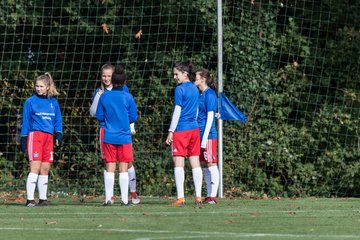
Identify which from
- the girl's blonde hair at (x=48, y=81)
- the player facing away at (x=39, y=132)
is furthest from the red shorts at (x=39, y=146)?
the girl's blonde hair at (x=48, y=81)

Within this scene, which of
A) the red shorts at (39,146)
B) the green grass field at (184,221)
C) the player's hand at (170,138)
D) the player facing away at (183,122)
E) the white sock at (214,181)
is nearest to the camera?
Result: the green grass field at (184,221)

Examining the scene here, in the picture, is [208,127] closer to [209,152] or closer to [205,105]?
[205,105]

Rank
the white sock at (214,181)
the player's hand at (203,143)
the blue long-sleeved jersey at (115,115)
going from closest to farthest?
the blue long-sleeved jersey at (115,115) < the player's hand at (203,143) < the white sock at (214,181)

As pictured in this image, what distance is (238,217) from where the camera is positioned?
1199 cm

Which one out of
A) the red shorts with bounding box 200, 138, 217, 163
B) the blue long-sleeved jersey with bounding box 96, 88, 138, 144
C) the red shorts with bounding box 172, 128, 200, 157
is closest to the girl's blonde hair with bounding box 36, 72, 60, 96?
the blue long-sleeved jersey with bounding box 96, 88, 138, 144

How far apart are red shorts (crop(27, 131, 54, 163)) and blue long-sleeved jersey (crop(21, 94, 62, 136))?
67mm

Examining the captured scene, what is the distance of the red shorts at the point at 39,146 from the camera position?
14.4 metres

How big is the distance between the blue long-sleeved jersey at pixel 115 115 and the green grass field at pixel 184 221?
2.85ft

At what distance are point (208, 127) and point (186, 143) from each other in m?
0.59

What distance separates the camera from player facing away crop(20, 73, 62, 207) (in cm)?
1446

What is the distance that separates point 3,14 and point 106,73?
23.0ft

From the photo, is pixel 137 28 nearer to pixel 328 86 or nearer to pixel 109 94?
pixel 328 86

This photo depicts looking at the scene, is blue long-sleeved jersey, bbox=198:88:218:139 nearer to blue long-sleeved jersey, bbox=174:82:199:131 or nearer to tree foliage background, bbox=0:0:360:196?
blue long-sleeved jersey, bbox=174:82:199:131

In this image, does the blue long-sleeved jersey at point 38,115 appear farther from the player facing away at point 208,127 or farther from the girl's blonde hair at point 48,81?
the player facing away at point 208,127
